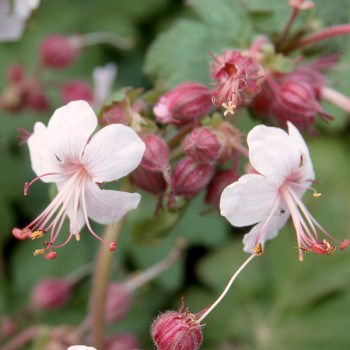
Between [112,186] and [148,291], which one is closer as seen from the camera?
[112,186]

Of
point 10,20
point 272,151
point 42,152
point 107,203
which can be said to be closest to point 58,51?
point 10,20

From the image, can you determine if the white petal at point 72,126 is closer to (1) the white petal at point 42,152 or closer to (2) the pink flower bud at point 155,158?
(1) the white petal at point 42,152

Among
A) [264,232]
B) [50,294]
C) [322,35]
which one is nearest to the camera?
[264,232]

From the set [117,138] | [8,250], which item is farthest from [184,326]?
[8,250]

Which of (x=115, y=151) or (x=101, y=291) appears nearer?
(x=115, y=151)

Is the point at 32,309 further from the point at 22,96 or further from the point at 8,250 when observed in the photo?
the point at 22,96

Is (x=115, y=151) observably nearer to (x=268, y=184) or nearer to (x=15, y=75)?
(x=268, y=184)

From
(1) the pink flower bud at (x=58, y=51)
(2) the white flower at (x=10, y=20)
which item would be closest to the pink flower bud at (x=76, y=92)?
(1) the pink flower bud at (x=58, y=51)

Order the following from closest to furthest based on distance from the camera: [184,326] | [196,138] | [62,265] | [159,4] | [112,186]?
[184,326] < [196,138] < [112,186] < [62,265] < [159,4]
